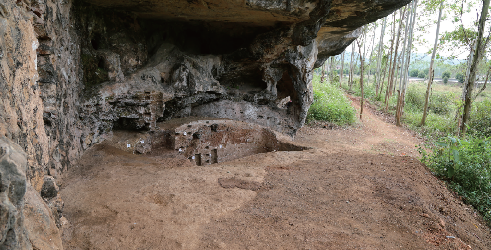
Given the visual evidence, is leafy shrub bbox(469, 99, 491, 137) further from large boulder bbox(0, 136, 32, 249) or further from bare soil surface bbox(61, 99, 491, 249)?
large boulder bbox(0, 136, 32, 249)

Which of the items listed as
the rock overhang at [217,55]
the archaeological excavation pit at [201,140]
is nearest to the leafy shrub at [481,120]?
the rock overhang at [217,55]

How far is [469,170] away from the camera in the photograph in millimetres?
5023

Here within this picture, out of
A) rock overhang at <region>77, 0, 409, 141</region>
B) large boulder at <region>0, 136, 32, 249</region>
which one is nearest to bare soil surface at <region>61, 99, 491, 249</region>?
large boulder at <region>0, 136, 32, 249</region>

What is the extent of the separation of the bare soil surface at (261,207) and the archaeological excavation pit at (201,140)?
36.9 inches

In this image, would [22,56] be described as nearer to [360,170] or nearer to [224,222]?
[224,222]

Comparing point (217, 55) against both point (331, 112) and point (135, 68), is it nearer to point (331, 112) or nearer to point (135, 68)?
point (135, 68)

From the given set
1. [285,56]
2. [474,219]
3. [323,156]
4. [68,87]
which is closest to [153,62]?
[68,87]

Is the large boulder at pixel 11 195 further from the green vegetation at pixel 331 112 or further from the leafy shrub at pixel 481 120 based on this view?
the leafy shrub at pixel 481 120

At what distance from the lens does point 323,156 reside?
22.8ft

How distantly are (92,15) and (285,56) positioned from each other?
5.46m

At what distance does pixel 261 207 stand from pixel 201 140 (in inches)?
167

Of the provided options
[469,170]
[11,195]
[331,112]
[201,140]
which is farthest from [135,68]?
[331,112]

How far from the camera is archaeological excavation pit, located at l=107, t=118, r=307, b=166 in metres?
6.86

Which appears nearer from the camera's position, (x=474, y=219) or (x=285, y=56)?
(x=474, y=219)
